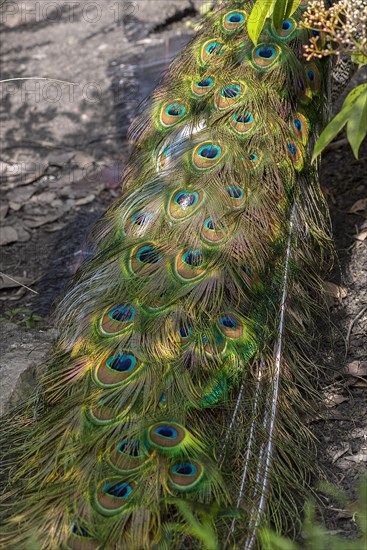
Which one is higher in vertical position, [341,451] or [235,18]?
[235,18]

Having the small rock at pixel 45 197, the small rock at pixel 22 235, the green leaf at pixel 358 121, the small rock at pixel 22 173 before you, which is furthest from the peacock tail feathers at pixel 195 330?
the small rock at pixel 22 173

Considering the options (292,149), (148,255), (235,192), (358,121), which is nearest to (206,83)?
(292,149)

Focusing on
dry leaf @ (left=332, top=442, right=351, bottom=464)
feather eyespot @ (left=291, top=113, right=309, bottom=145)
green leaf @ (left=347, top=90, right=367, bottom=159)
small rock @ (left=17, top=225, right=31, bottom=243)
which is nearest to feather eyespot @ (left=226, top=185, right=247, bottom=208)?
feather eyespot @ (left=291, top=113, right=309, bottom=145)

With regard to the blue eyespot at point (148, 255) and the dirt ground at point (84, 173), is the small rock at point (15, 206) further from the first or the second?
the blue eyespot at point (148, 255)

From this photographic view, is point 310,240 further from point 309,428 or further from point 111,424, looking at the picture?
point 111,424

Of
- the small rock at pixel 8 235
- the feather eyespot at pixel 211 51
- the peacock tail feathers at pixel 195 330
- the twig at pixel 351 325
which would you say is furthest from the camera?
the small rock at pixel 8 235

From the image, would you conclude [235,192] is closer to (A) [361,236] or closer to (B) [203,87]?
(B) [203,87]

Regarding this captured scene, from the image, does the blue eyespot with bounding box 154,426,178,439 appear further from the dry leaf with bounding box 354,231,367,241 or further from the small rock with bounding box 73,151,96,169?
the small rock with bounding box 73,151,96,169

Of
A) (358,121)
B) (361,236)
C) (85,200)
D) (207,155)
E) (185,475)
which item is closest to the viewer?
(358,121)
